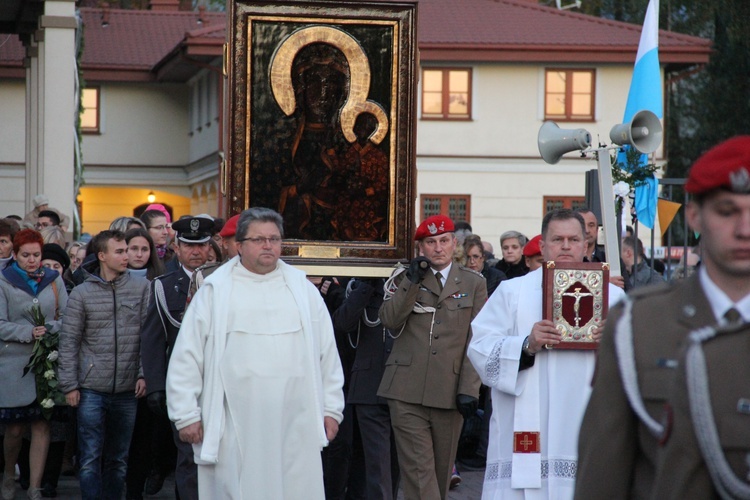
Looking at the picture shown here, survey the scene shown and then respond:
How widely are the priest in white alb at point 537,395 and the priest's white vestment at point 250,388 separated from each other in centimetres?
98

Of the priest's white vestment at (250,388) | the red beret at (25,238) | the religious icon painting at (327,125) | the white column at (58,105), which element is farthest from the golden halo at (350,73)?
the white column at (58,105)

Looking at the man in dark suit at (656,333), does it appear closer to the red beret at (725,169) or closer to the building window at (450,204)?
the red beret at (725,169)

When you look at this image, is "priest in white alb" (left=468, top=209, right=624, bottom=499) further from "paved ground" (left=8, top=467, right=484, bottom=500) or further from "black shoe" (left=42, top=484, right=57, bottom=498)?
"black shoe" (left=42, top=484, right=57, bottom=498)

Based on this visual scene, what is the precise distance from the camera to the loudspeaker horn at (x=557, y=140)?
791cm

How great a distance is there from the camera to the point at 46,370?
9820mm

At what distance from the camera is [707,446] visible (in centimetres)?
290

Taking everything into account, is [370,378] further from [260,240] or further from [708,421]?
[708,421]

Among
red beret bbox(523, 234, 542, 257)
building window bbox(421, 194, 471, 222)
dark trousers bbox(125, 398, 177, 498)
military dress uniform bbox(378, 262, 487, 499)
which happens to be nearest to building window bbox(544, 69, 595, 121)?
building window bbox(421, 194, 471, 222)

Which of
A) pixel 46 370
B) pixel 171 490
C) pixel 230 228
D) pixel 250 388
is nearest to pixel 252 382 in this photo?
pixel 250 388

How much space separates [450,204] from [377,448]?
79.1 feet

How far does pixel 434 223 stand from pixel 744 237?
19.1ft

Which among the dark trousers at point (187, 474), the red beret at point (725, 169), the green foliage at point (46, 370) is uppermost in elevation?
the red beret at point (725, 169)

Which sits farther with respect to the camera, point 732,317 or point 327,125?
point 327,125

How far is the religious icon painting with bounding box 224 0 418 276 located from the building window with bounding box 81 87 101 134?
30.1 m
